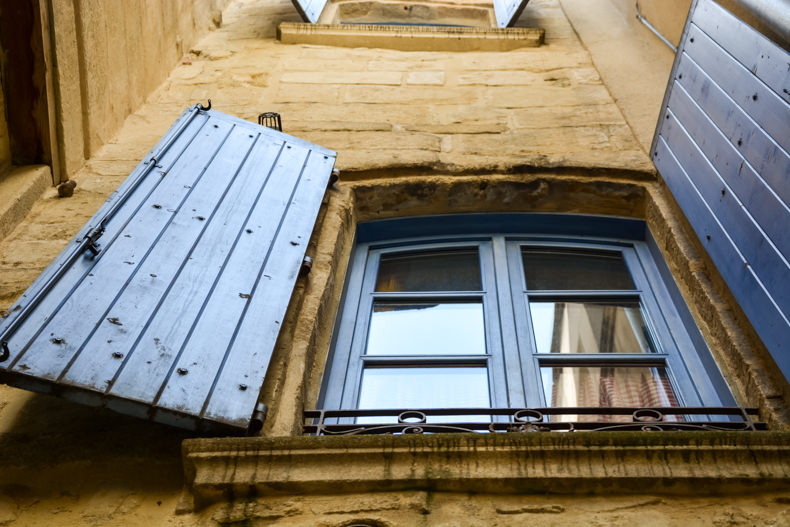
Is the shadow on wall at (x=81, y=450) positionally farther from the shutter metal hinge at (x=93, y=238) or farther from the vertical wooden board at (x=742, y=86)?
the vertical wooden board at (x=742, y=86)

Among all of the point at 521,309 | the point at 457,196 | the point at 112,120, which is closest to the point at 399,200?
the point at 457,196

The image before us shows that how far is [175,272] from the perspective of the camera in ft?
7.56

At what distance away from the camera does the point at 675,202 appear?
3232 mm

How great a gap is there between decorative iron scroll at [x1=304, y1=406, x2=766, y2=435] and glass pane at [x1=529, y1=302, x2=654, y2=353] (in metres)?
0.42

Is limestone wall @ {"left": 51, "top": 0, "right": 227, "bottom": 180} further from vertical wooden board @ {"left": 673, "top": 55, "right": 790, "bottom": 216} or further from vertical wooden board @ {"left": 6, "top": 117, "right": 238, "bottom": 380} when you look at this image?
vertical wooden board @ {"left": 673, "top": 55, "right": 790, "bottom": 216}

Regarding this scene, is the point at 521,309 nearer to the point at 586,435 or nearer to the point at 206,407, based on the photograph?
the point at 586,435

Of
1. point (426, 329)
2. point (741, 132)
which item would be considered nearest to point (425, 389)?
point (426, 329)

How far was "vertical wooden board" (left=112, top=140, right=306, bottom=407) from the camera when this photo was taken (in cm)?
194

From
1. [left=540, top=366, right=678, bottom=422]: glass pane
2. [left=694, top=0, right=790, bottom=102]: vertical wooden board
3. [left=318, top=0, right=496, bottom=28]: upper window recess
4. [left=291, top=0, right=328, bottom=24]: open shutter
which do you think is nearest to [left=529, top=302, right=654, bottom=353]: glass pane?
[left=540, top=366, right=678, bottom=422]: glass pane

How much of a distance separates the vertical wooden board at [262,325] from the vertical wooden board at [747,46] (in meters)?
1.56

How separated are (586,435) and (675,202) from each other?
1670mm

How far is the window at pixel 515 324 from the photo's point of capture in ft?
8.40

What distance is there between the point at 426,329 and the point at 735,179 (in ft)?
3.84

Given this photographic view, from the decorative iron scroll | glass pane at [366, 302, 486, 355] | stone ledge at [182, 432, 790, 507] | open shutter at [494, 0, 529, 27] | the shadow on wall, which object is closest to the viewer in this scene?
stone ledge at [182, 432, 790, 507]
